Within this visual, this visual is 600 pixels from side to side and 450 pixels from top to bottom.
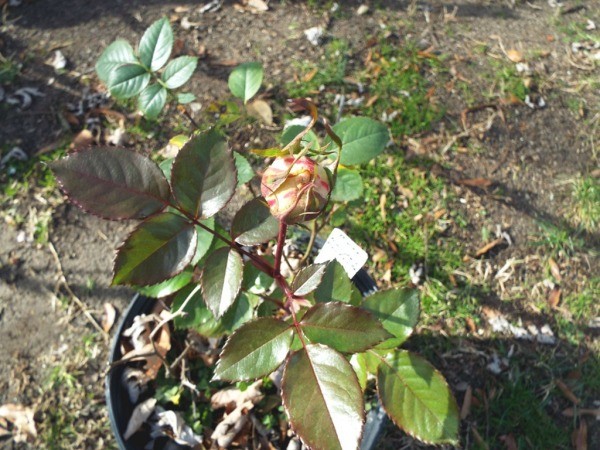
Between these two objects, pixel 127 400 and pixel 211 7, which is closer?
pixel 127 400

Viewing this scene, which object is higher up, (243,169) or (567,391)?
(243,169)

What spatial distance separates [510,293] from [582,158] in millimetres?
879

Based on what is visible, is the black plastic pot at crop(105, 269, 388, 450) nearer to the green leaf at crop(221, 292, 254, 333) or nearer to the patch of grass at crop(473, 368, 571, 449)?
the green leaf at crop(221, 292, 254, 333)

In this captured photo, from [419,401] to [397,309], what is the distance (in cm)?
20

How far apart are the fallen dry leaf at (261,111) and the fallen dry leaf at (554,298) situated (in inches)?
59.1

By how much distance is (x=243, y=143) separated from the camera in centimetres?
242

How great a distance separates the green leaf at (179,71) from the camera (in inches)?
57.6

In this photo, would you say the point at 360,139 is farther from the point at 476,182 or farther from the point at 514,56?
the point at 514,56

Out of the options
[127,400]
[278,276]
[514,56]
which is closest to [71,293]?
[127,400]

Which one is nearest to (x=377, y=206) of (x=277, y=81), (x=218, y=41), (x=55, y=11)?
(x=277, y=81)

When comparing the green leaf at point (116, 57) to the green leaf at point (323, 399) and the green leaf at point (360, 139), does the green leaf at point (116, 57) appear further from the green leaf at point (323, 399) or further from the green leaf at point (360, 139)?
the green leaf at point (323, 399)

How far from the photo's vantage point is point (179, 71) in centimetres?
149

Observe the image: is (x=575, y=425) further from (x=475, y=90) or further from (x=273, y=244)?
(x=475, y=90)

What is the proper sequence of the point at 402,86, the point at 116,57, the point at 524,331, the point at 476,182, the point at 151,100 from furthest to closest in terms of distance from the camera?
the point at 402,86, the point at 476,182, the point at 524,331, the point at 116,57, the point at 151,100
